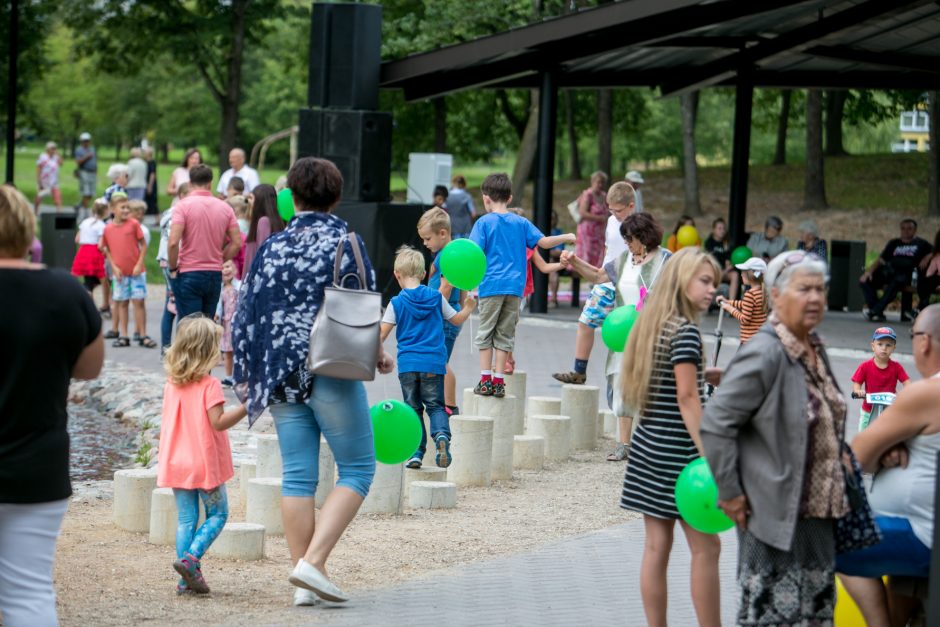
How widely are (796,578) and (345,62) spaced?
14285 mm

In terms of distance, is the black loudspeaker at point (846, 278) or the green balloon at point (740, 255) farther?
the black loudspeaker at point (846, 278)

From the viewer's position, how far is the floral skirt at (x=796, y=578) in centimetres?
482

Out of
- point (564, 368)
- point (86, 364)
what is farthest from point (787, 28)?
point (86, 364)

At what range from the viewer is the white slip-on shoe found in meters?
6.12

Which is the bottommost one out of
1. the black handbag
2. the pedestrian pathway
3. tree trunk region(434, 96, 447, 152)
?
the pedestrian pathway

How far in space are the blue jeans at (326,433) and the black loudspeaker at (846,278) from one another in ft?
55.5

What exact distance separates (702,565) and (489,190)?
18.4 feet

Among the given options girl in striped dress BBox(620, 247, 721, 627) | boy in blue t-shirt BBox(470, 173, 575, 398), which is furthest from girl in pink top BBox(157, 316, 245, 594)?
boy in blue t-shirt BBox(470, 173, 575, 398)

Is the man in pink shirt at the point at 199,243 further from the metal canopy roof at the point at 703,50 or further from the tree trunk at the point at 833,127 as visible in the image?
the tree trunk at the point at 833,127

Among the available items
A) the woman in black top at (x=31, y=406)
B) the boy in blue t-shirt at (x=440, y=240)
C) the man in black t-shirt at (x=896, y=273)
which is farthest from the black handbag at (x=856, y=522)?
the man in black t-shirt at (x=896, y=273)

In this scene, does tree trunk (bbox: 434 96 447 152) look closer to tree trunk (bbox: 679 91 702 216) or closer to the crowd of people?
tree trunk (bbox: 679 91 702 216)

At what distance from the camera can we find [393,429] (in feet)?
23.9

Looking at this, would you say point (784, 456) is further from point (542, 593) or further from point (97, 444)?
point (97, 444)

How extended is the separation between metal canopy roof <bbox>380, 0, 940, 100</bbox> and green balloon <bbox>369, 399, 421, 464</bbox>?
10056 mm
